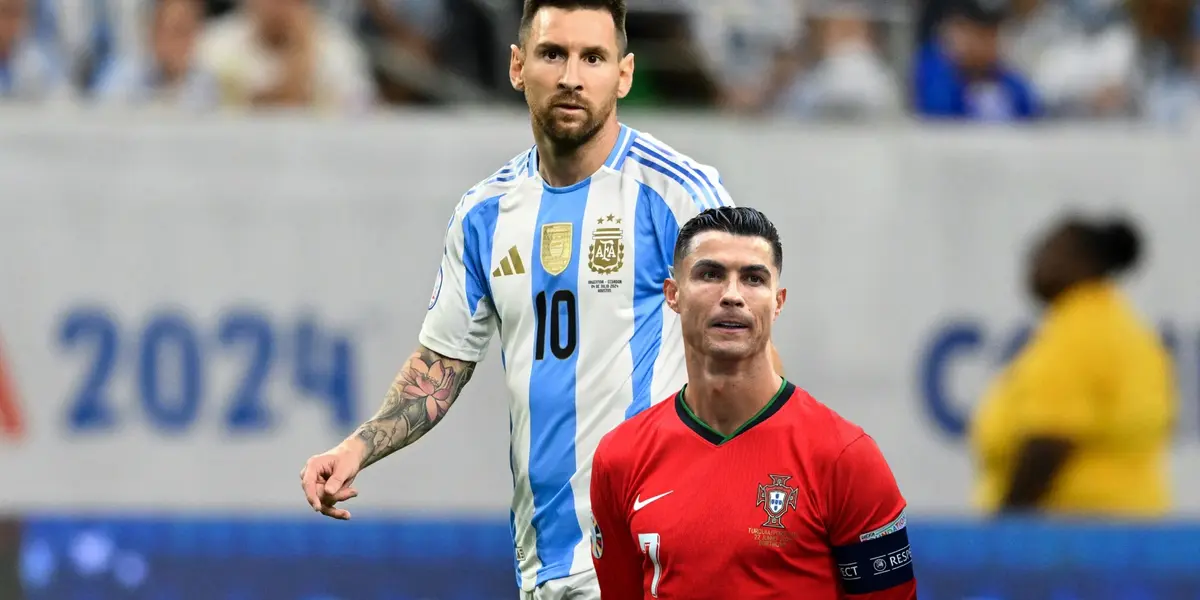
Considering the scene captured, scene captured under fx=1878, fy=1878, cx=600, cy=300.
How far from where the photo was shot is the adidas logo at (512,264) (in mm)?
5055

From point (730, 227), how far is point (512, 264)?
874 mm

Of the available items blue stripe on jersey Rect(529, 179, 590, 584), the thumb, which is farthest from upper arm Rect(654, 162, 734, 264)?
the thumb

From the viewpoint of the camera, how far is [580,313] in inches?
197

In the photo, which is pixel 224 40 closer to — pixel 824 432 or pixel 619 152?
pixel 619 152

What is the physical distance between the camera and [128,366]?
1042 centimetres

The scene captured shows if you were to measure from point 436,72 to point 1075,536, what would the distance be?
4.90m

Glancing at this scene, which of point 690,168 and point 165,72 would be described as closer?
point 690,168

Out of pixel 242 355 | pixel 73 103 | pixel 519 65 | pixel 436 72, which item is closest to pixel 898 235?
pixel 436 72

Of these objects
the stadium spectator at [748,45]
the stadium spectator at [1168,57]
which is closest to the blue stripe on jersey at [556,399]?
the stadium spectator at [748,45]

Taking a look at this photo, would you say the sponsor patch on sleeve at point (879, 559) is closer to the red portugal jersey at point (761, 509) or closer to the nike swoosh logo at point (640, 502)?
the red portugal jersey at point (761, 509)


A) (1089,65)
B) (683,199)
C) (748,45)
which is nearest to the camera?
(683,199)

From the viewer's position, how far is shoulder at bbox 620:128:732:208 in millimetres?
4898

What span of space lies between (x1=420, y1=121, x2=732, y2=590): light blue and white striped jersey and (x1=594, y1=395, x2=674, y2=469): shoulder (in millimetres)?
386

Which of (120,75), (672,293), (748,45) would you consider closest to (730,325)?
(672,293)
